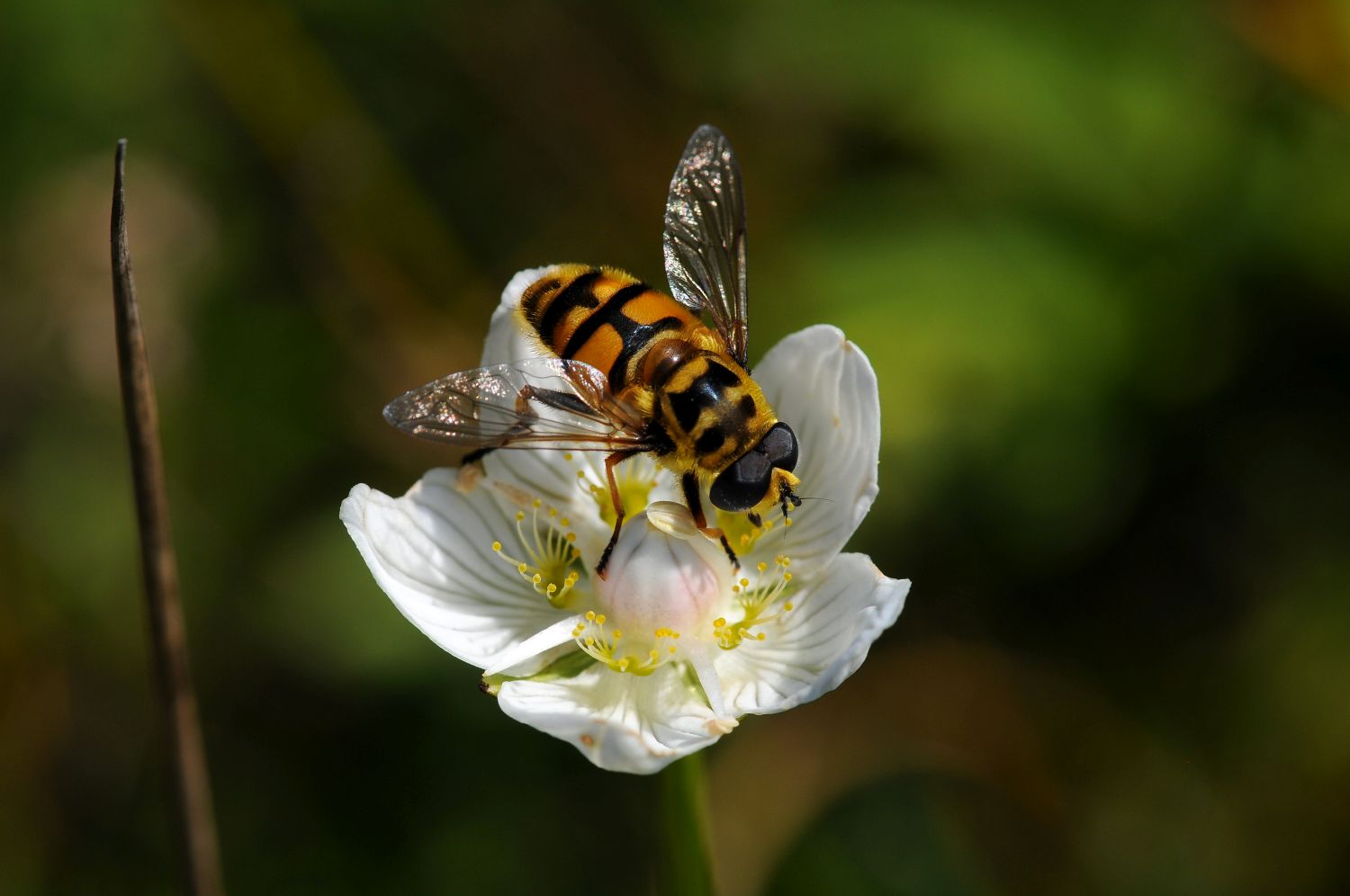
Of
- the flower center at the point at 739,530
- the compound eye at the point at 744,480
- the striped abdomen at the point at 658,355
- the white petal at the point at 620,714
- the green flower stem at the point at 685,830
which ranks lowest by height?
the green flower stem at the point at 685,830

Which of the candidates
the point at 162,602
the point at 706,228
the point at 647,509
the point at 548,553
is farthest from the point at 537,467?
the point at 162,602

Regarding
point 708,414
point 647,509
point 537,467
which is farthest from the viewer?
point 537,467

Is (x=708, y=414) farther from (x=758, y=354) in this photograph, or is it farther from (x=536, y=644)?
(x=758, y=354)

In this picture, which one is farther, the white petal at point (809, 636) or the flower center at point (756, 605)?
the flower center at point (756, 605)

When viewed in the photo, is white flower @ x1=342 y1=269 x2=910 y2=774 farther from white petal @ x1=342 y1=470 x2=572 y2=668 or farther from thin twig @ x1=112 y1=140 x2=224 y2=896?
thin twig @ x1=112 y1=140 x2=224 y2=896

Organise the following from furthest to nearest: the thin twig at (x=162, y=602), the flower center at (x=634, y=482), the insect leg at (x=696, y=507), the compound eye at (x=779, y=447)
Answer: the flower center at (x=634, y=482), the insect leg at (x=696, y=507), the compound eye at (x=779, y=447), the thin twig at (x=162, y=602)

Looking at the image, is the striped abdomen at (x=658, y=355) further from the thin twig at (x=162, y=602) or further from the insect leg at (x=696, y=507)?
the thin twig at (x=162, y=602)

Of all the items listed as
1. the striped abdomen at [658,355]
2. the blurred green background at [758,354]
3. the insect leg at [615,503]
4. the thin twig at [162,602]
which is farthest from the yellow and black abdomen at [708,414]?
the blurred green background at [758,354]
